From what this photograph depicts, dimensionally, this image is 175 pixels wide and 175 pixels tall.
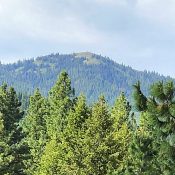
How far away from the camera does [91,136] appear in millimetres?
38156

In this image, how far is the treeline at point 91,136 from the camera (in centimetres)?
1090

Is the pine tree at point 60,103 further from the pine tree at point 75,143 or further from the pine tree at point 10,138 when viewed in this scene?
the pine tree at point 75,143

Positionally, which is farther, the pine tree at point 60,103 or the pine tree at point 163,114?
the pine tree at point 60,103

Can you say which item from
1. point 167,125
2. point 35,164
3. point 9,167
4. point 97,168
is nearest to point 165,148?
point 167,125

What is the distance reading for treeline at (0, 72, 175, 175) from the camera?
1090 cm

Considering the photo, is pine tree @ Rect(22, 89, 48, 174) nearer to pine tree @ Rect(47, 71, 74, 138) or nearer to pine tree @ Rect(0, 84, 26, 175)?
pine tree @ Rect(47, 71, 74, 138)

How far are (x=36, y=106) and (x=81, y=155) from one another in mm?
37584

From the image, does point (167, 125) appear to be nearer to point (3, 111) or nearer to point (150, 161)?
point (150, 161)

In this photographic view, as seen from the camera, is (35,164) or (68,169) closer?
(68,169)

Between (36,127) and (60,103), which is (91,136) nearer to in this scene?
(60,103)

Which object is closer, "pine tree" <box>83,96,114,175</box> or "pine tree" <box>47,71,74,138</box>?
"pine tree" <box>83,96,114,175</box>

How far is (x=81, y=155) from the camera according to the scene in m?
38.4

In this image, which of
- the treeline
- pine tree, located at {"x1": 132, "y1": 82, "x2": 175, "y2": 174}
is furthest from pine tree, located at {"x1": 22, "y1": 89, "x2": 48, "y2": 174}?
pine tree, located at {"x1": 132, "y1": 82, "x2": 175, "y2": 174}

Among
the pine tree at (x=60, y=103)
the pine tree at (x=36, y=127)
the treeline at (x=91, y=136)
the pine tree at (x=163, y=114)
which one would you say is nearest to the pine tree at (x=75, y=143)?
the treeline at (x=91, y=136)
